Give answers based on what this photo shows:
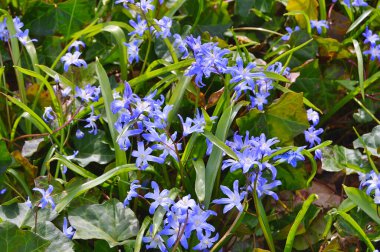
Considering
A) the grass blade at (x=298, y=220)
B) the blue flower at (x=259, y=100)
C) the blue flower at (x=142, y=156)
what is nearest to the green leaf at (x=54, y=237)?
the blue flower at (x=142, y=156)

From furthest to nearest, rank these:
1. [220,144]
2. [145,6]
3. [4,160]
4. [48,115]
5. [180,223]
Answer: [145,6]
[48,115]
[4,160]
[220,144]
[180,223]

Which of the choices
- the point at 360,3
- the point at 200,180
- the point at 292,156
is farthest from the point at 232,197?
the point at 360,3

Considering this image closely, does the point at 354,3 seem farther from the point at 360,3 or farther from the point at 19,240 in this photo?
the point at 19,240

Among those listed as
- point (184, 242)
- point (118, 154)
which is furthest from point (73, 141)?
point (184, 242)

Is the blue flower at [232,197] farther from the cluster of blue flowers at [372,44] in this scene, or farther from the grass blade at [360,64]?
the cluster of blue flowers at [372,44]

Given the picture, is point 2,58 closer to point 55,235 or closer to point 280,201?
point 55,235

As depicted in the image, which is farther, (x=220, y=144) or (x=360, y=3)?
(x=360, y=3)

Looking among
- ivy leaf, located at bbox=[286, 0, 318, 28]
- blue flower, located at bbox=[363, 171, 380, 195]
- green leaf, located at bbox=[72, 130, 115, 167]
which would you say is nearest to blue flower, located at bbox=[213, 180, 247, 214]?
blue flower, located at bbox=[363, 171, 380, 195]
